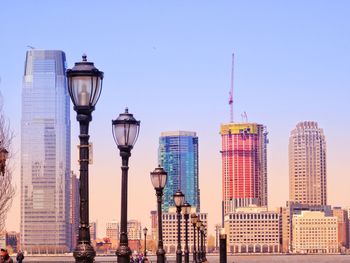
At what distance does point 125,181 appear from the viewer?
33.3 m

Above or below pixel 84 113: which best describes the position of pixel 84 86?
above


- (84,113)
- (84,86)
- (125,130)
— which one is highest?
(84,86)

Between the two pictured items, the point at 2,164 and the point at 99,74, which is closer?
the point at 99,74

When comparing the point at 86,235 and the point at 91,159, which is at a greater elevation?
the point at 91,159

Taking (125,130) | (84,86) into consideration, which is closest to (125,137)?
(125,130)

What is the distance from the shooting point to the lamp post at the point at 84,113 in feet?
82.9

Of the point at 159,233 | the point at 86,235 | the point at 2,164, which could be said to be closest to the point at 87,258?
the point at 86,235

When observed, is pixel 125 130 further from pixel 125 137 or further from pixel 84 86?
pixel 84 86

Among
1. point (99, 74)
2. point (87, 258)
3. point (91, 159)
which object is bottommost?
point (87, 258)

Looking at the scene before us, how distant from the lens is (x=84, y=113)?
25578 mm

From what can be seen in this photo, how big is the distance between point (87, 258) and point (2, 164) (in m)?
13.8

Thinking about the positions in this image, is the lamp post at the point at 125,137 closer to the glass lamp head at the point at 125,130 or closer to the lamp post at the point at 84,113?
the glass lamp head at the point at 125,130

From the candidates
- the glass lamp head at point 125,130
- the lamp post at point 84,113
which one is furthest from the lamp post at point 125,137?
the lamp post at point 84,113

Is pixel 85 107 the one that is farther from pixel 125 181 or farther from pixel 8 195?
pixel 8 195
